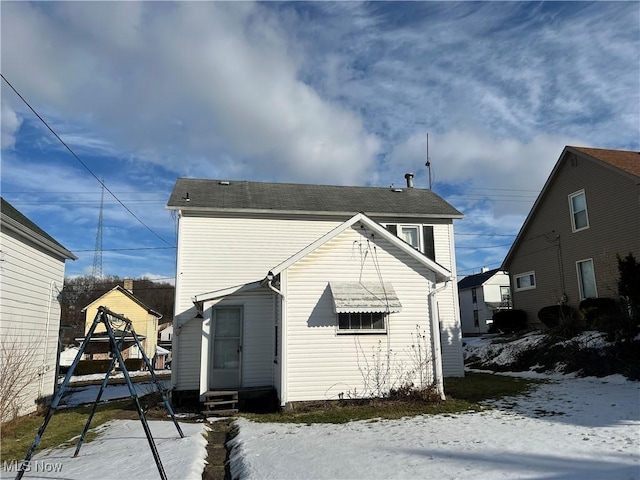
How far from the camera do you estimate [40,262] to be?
12570 millimetres

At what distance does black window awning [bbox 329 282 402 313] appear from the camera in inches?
410

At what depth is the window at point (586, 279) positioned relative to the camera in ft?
59.5

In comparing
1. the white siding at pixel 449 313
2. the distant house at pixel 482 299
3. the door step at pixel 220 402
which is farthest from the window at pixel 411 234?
the distant house at pixel 482 299

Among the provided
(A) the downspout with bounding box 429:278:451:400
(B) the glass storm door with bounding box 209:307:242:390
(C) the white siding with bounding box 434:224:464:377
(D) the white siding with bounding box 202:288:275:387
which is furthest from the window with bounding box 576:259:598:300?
(B) the glass storm door with bounding box 209:307:242:390

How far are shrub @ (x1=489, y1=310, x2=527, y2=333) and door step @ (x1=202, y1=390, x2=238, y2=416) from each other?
16.6 meters

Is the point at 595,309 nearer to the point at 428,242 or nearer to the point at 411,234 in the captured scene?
the point at 428,242

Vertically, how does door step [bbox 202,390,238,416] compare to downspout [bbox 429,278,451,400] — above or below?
below

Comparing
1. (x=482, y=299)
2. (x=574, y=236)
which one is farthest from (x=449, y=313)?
(x=482, y=299)

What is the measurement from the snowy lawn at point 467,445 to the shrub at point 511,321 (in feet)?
42.5

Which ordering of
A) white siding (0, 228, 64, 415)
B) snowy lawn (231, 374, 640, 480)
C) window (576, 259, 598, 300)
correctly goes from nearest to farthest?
snowy lawn (231, 374, 640, 480) → white siding (0, 228, 64, 415) → window (576, 259, 598, 300)

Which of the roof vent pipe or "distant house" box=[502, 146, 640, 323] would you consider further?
the roof vent pipe

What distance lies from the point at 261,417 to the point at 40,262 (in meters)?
7.98

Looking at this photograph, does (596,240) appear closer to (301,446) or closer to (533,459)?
(533,459)

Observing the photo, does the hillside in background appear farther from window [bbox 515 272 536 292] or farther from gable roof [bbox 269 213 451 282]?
gable roof [bbox 269 213 451 282]
